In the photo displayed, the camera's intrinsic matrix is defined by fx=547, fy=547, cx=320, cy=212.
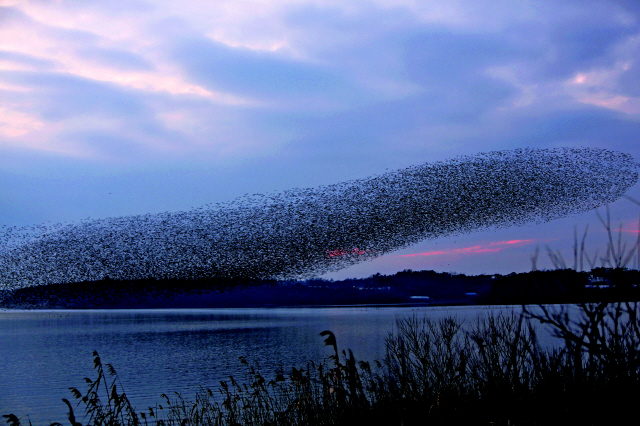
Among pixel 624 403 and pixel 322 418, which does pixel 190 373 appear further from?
pixel 624 403

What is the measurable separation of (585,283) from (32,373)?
3388cm

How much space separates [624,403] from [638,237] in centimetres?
269

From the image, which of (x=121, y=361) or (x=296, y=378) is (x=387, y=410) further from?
(x=121, y=361)

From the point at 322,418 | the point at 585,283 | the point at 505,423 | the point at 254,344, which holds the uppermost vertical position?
the point at 585,283

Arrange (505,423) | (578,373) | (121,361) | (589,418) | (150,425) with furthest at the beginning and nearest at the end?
(121,361) → (150,425) → (578,373) → (589,418) → (505,423)

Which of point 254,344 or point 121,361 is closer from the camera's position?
point 121,361

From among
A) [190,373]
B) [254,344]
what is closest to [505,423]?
[190,373]

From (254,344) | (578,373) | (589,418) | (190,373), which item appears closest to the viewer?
(589,418)

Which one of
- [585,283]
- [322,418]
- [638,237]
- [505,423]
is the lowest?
[322,418]

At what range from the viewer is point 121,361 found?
39.8m

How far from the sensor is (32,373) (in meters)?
33.8

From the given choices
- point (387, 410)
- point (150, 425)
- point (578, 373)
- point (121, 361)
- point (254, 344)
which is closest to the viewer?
point (578, 373)

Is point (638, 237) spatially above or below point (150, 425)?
above

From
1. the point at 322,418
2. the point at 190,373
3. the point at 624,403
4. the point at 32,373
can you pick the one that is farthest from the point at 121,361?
the point at 624,403
